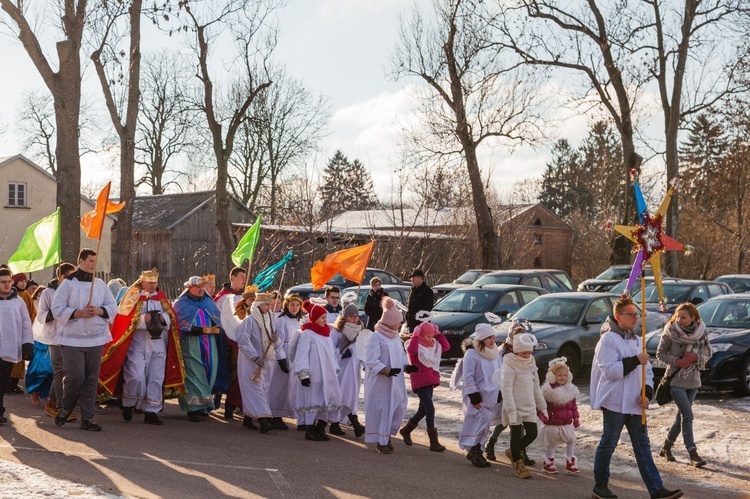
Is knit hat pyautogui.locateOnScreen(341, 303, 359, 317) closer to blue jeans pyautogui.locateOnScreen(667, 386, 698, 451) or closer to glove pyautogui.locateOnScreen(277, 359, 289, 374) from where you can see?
glove pyautogui.locateOnScreen(277, 359, 289, 374)

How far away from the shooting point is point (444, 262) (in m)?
40.6

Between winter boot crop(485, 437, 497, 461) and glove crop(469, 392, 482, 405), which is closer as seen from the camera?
glove crop(469, 392, 482, 405)

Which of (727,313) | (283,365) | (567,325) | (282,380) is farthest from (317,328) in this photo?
(727,313)

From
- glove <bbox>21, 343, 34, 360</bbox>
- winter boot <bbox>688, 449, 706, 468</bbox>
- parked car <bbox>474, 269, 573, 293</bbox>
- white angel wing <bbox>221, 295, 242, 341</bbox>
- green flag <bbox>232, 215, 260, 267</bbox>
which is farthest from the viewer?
parked car <bbox>474, 269, 573, 293</bbox>

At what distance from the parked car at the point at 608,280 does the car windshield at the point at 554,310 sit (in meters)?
7.86

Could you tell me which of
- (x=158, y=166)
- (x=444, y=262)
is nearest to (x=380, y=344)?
(x=444, y=262)

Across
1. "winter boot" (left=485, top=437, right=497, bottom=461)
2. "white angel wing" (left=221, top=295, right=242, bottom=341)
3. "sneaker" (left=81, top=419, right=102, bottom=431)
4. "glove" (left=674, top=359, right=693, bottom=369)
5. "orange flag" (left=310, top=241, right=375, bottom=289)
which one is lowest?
"winter boot" (left=485, top=437, right=497, bottom=461)

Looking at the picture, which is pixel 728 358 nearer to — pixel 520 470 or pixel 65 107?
pixel 520 470

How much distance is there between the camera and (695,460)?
31.7 feet

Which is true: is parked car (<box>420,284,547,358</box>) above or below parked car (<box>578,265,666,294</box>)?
below

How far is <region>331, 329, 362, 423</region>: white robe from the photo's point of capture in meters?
11.1

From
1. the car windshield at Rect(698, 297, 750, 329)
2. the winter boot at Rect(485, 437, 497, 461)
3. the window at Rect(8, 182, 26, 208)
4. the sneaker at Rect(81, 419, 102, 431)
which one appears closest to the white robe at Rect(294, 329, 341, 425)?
the winter boot at Rect(485, 437, 497, 461)

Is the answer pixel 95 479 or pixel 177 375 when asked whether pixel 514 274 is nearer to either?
pixel 177 375

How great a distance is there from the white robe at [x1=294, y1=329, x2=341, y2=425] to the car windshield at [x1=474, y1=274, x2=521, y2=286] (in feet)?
40.0
